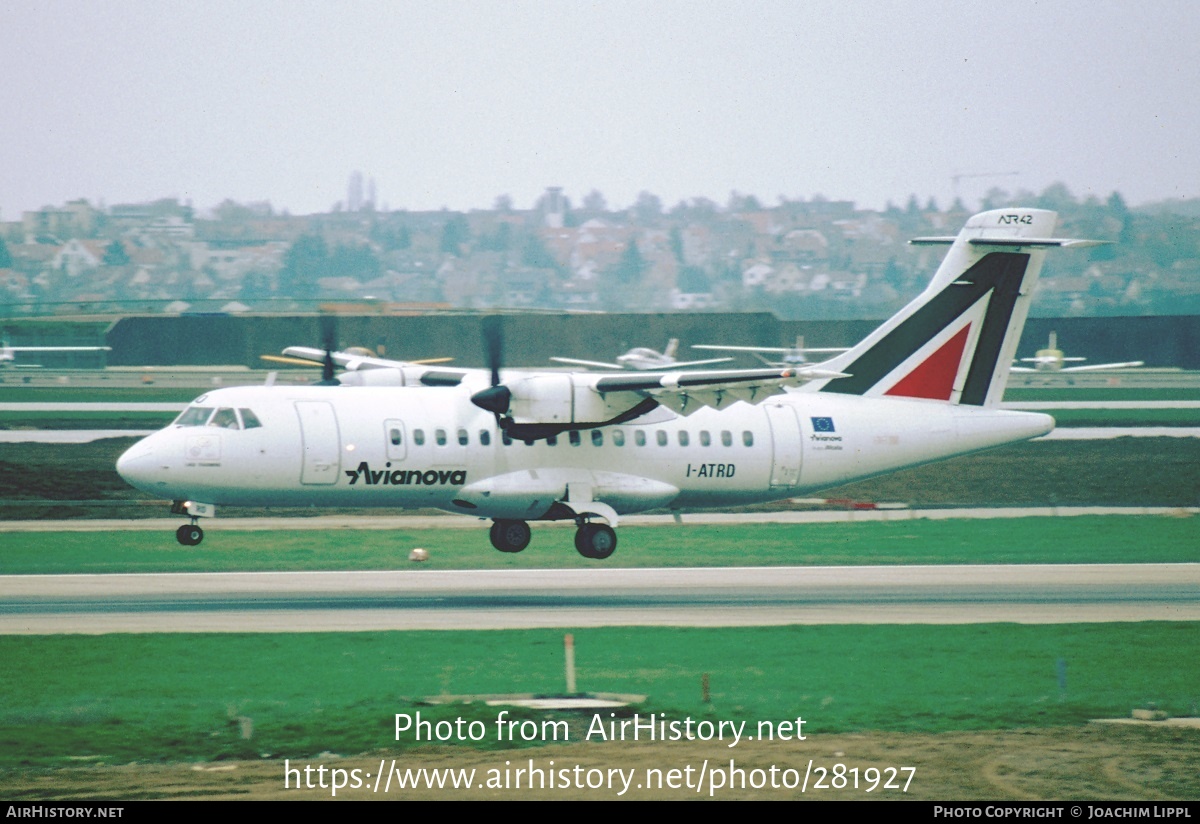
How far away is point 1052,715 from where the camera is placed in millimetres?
17031

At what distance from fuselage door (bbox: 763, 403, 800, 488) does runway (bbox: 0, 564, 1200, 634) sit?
91.1 inches

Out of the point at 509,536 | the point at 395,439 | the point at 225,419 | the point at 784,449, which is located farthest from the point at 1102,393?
the point at 225,419

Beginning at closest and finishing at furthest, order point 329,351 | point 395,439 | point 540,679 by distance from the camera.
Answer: point 540,679, point 395,439, point 329,351

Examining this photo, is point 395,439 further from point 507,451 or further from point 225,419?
point 225,419

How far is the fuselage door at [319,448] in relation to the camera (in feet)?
94.4

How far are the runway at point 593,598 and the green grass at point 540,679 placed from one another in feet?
A: 3.70

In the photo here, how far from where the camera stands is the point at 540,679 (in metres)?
19.0

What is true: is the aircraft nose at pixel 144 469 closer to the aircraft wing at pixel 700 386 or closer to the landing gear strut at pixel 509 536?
the landing gear strut at pixel 509 536

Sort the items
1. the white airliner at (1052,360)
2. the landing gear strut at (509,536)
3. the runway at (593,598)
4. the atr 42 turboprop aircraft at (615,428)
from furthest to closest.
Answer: the white airliner at (1052,360) → the landing gear strut at (509,536) → the atr 42 turboprop aircraft at (615,428) → the runway at (593,598)

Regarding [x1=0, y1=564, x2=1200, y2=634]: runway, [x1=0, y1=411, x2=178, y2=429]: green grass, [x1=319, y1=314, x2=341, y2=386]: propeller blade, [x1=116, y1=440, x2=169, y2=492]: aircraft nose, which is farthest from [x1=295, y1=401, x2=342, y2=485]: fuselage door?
[x1=0, y1=411, x2=178, y2=429]: green grass

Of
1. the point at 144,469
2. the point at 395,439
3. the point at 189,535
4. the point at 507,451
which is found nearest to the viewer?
the point at 144,469

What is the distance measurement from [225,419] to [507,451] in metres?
5.84

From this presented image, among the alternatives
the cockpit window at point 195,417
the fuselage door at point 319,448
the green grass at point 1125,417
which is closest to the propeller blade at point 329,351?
the fuselage door at point 319,448

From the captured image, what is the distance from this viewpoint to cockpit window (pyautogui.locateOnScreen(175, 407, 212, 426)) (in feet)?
94.2
